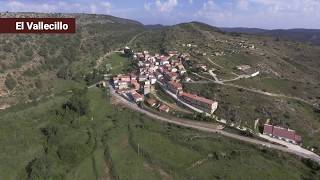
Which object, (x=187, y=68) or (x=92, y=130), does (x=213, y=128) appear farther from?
(x=187, y=68)

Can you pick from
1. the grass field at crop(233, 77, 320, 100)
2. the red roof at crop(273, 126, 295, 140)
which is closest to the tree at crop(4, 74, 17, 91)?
the grass field at crop(233, 77, 320, 100)

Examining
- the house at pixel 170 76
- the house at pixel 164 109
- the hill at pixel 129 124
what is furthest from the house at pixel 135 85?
the house at pixel 164 109

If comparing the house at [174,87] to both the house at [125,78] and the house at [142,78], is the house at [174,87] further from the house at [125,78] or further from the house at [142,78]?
the house at [125,78]

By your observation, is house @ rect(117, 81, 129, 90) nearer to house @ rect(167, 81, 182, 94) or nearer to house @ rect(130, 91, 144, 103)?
house @ rect(130, 91, 144, 103)

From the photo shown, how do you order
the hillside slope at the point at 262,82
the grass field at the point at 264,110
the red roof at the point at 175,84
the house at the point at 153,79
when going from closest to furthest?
the grass field at the point at 264,110
the hillside slope at the point at 262,82
the red roof at the point at 175,84
the house at the point at 153,79

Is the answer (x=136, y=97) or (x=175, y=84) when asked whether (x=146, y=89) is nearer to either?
(x=136, y=97)

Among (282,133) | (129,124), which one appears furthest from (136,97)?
(282,133)

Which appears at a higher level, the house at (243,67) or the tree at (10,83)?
the house at (243,67)
